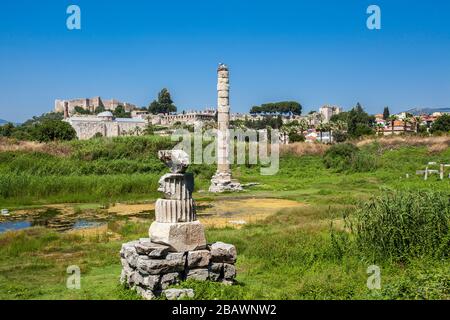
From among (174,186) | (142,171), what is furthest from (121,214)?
(142,171)

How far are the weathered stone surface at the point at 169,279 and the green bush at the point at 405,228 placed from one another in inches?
160

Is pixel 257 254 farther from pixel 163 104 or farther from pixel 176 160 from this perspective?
pixel 163 104

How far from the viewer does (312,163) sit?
42062 millimetres

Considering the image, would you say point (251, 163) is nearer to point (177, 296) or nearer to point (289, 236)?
point (289, 236)

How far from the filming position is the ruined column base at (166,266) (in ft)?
24.4

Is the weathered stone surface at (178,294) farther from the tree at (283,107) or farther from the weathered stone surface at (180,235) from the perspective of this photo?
the tree at (283,107)

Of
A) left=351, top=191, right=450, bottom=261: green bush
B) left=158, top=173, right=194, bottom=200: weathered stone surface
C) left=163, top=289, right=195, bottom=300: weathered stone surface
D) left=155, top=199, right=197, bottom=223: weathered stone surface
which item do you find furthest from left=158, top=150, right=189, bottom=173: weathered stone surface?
left=351, top=191, right=450, bottom=261: green bush

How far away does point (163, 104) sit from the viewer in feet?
458

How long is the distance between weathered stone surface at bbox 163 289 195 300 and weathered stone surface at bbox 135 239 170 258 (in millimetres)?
565

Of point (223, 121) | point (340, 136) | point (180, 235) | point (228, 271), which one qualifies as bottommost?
point (228, 271)

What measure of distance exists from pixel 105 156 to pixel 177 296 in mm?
34037

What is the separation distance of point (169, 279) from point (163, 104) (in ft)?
441

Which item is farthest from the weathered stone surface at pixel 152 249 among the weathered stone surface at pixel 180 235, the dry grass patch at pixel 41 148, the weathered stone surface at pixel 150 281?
the dry grass patch at pixel 41 148
